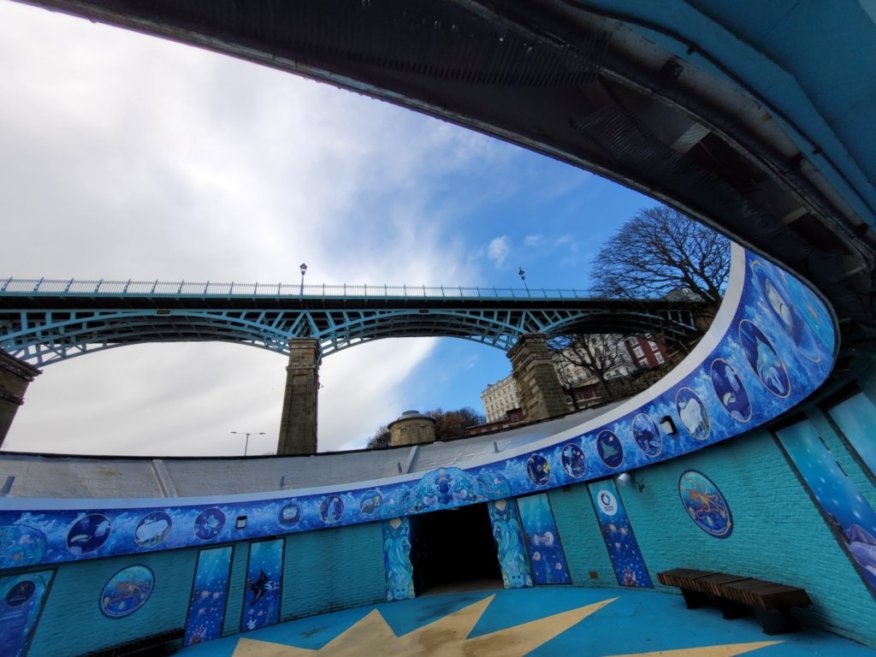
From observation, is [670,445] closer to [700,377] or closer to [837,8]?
[700,377]

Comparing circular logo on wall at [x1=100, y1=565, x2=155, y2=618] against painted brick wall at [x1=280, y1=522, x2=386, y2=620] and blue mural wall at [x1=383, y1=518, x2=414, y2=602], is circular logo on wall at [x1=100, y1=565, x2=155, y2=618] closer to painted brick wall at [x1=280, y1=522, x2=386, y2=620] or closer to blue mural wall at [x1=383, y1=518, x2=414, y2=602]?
painted brick wall at [x1=280, y1=522, x2=386, y2=620]

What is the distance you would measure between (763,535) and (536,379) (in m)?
17.0

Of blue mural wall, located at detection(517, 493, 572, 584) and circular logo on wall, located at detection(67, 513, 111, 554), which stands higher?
circular logo on wall, located at detection(67, 513, 111, 554)

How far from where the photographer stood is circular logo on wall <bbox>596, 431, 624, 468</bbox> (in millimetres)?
9502

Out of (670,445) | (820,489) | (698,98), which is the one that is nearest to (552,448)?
(670,445)

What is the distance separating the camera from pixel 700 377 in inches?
261

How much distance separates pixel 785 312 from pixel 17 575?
1608 cm

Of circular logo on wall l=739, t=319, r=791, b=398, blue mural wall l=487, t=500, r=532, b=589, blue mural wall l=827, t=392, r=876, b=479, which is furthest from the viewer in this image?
blue mural wall l=487, t=500, r=532, b=589

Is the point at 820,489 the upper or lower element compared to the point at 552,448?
Answer: lower

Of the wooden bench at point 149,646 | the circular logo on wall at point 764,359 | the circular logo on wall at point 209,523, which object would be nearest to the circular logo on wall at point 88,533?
the circular logo on wall at point 209,523

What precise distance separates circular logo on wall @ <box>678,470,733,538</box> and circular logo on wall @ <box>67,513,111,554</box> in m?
15.3

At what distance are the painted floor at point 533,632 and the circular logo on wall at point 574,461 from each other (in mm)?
3105

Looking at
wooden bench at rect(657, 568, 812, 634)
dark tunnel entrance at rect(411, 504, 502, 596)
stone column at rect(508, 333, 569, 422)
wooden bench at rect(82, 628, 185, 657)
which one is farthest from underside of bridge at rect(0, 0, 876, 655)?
stone column at rect(508, 333, 569, 422)

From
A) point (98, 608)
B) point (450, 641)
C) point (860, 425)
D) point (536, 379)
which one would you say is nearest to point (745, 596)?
point (860, 425)
